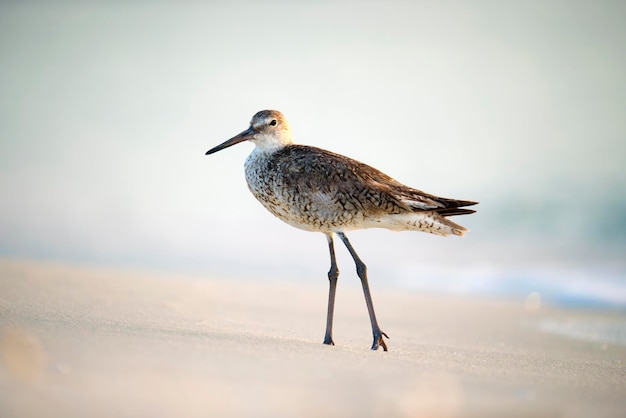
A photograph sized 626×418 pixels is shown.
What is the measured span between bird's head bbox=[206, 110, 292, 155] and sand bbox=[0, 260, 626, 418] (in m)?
1.74

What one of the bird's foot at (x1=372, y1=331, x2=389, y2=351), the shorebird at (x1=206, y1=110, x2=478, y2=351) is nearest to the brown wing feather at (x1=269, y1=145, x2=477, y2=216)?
the shorebird at (x1=206, y1=110, x2=478, y2=351)

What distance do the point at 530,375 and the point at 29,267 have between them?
688cm

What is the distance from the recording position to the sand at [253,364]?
139 inches

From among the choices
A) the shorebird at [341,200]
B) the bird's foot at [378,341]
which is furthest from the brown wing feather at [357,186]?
the bird's foot at [378,341]

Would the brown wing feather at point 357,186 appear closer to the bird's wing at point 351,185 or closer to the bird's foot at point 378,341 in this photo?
the bird's wing at point 351,185

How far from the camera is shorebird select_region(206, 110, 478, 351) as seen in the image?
611 centimetres

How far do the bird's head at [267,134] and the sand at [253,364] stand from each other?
1737 mm

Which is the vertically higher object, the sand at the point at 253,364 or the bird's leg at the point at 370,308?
the bird's leg at the point at 370,308

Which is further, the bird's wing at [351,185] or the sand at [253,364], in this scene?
the bird's wing at [351,185]

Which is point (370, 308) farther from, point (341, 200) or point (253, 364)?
point (253, 364)

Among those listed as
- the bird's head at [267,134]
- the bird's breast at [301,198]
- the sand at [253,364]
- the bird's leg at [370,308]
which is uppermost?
the bird's head at [267,134]

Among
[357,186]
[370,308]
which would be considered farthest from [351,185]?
[370,308]

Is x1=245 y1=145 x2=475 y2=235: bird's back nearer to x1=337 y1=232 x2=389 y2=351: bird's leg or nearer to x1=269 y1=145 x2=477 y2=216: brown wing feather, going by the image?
x1=269 y1=145 x2=477 y2=216: brown wing feather

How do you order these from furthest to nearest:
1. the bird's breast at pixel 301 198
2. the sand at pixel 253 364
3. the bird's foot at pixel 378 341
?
the bird's breast at pixel 301 198
the bird's foot at pixel 378 341
the sand at pixel 253 364
